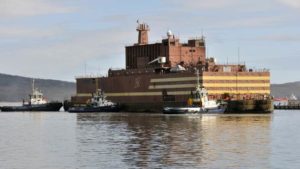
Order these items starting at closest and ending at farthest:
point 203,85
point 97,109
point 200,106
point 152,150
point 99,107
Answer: point 152,150 < point 200,106 < point 203,85 < point 97,109 < point 99,107

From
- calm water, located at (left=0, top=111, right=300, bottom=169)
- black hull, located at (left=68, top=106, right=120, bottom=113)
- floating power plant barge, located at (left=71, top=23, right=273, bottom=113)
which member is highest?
floating power plant barge, located at (left=71, top=23, right=273, bottom=113)

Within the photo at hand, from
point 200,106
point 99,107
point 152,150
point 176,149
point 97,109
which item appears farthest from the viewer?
point 99,107

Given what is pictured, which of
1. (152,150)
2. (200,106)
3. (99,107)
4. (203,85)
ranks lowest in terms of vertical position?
(152,150)

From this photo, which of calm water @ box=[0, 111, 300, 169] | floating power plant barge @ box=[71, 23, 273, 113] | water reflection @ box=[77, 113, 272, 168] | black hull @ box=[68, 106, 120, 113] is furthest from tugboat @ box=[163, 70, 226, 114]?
water reflection @ box=[77, 113, 272, 168]

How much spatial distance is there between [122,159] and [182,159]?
4.64 metres

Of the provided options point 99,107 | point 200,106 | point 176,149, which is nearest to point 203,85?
point 200,106

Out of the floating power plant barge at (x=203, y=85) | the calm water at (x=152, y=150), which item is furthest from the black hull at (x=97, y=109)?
the calm water at (x=152, y=150)

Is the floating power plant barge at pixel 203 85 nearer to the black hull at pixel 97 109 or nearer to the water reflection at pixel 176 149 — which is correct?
the black hull at pixel 97 109

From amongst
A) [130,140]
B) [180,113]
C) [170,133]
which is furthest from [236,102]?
[130,140]

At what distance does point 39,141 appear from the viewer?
74.5 metres

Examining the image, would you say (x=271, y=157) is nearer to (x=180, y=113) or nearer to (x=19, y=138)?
(x=19, y=138)

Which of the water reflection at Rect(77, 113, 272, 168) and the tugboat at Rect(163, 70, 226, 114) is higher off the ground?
the tugboat at Rect(163, 70, 226, 114)

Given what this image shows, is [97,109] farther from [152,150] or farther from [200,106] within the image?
[152,150]

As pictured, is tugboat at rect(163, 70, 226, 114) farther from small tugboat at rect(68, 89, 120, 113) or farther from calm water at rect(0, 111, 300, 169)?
calm water at rect(0, 111, 300, 169)
